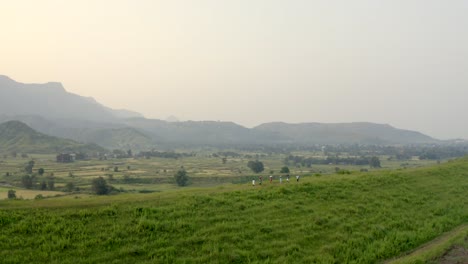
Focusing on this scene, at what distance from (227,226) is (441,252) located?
1286cm

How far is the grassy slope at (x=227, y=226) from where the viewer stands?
18.2 meters

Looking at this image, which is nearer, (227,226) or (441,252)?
(441,252)

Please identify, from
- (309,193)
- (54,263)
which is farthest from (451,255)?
(54,263)

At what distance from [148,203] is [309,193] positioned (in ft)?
46.0

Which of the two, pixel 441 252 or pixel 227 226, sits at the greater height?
pixel 227 226

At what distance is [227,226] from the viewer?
890 inches

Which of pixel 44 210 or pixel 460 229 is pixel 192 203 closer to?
pixel 44 210

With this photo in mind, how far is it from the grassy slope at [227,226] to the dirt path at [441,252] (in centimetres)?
78

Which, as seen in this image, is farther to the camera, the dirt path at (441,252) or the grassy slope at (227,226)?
the dirt path at (441,252)

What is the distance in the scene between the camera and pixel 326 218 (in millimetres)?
26094

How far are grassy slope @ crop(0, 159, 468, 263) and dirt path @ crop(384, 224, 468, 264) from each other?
2.58 ft

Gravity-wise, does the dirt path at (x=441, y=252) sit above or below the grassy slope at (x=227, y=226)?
below

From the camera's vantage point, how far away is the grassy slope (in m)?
18.2

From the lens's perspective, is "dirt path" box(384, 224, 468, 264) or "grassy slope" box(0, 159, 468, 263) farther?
"dirt path" box(384, 224, 468, 264)
